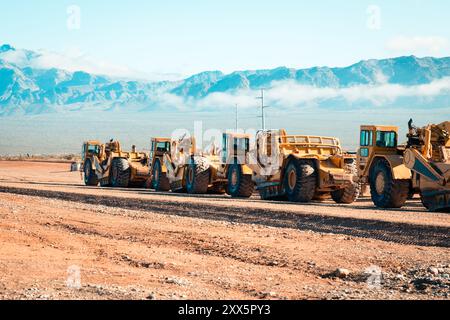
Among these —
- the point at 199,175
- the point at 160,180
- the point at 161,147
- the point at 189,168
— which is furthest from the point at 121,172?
the point at 199,175

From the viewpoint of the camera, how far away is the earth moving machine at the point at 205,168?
31.2 metres

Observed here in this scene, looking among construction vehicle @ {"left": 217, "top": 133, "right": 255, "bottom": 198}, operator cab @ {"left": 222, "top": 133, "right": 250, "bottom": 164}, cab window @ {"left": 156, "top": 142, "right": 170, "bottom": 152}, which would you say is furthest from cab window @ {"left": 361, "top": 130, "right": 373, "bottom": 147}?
cab window @ {"left": 156, "top": 142, "right": 170, "bottom": 152}

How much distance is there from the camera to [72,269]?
13.4 meters

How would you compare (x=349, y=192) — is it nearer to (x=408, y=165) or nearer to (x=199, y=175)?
(x=408, y=165)

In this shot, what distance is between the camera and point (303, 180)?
89.4 feet

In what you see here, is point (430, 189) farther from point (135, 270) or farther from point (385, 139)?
point (135, 270)

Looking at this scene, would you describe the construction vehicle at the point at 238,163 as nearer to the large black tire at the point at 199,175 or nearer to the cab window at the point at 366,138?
the large black tire at the point at 199,175

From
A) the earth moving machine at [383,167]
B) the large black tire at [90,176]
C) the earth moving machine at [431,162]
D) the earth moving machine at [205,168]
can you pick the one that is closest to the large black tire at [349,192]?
the earth moving machine at [383,167]

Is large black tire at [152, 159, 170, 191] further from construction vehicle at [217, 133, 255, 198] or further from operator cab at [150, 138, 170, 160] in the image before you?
construction vehicle at [217, 133, 255, 198]

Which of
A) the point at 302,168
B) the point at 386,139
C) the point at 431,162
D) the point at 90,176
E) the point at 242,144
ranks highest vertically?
the point at 386,139

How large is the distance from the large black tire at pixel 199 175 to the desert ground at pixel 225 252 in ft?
22.5

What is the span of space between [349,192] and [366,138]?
7.03ft
